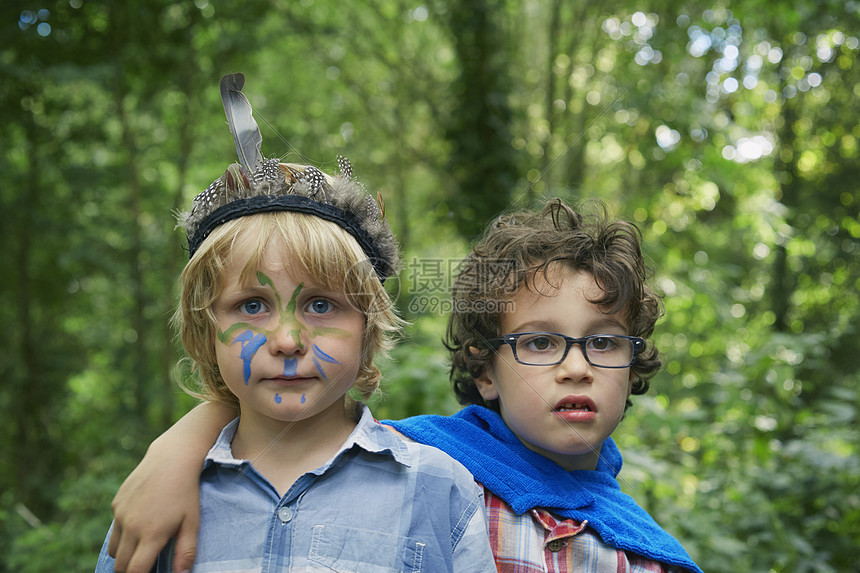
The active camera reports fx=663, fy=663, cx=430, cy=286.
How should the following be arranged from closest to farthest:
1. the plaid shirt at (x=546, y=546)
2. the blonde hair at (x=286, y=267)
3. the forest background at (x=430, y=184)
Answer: the blonde hair at (x=286, y=267) → the plaid shirt at (x=546, y=546) → the forest background at (x=430, y=184)

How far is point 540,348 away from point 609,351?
0.51 feet

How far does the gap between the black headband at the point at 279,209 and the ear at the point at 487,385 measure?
1.45ft

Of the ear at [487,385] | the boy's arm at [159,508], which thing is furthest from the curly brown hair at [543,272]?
the boy's arm at [159,508]

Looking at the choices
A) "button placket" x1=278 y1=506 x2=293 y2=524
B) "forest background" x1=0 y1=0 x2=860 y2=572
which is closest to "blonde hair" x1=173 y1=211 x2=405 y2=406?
"button placket" x1=278 y1=506 x2=293 y2=524

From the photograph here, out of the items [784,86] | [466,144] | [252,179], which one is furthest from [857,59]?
[252,179]

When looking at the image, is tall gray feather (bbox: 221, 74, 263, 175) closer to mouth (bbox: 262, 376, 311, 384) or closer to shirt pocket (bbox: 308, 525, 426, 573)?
mouth (bbox: 262, 376, 311, 384)

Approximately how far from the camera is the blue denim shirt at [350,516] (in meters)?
1.21

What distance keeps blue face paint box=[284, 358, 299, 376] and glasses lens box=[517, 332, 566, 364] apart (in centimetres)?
52

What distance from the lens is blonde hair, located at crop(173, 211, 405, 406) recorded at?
1.30 m

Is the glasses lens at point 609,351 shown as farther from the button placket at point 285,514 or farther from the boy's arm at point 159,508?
the boy's arm at point 159,508

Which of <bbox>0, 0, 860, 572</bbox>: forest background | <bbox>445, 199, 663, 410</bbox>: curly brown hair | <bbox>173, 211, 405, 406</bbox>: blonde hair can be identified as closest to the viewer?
<bbox>173, 211, 405, 406</bbox>: blonde hair

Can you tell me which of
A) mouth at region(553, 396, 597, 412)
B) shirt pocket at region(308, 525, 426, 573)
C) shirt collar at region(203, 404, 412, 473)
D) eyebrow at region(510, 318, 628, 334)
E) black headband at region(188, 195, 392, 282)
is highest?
black headband at region(188, 195, 392, 282)

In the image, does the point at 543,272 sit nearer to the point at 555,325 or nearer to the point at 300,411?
the point at 555,325

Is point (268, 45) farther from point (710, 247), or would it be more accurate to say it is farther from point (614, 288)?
point (614, 288)
